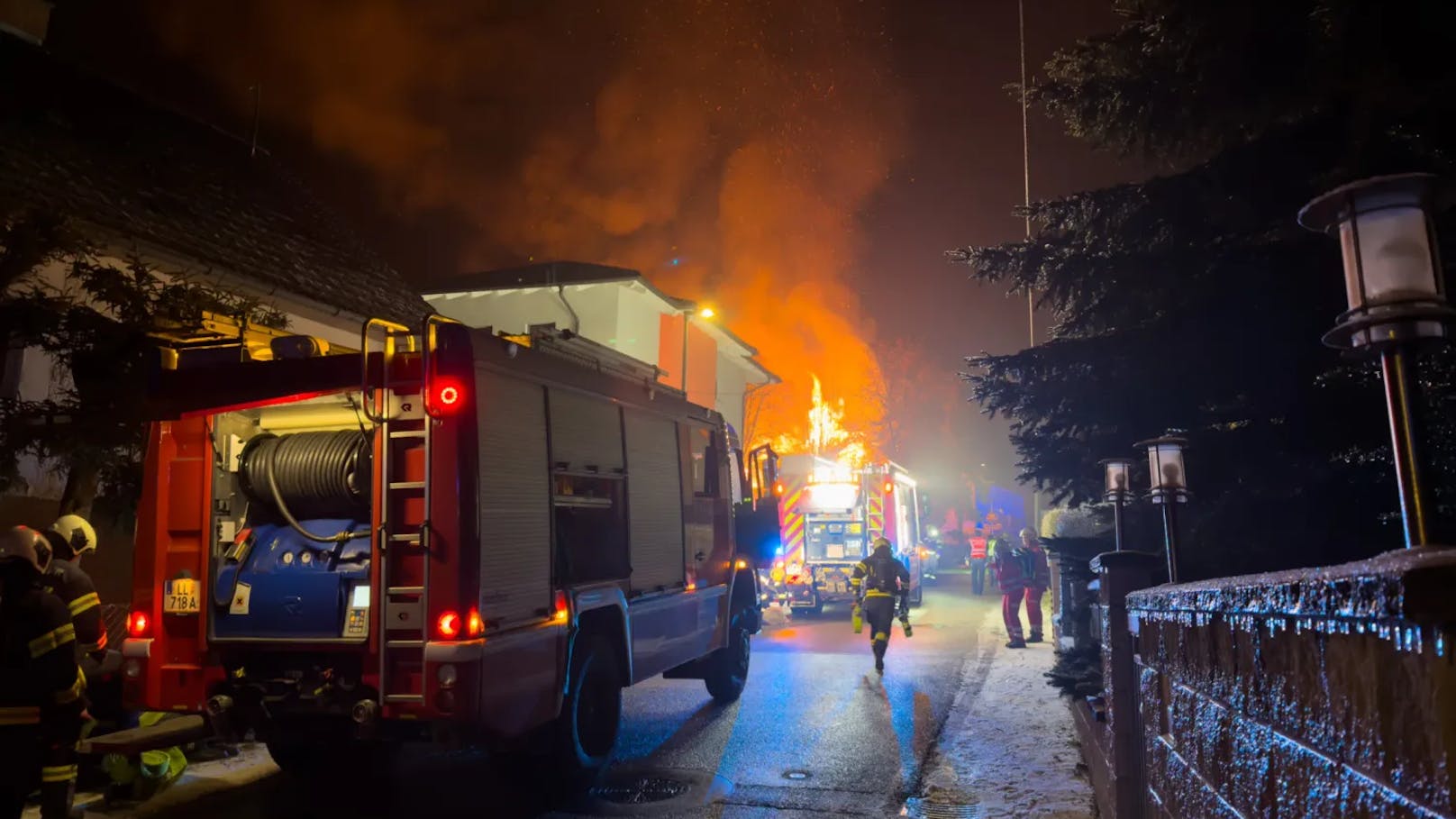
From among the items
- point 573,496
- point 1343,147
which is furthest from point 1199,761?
point 1343,147

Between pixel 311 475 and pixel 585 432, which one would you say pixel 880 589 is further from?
pixel 311 475

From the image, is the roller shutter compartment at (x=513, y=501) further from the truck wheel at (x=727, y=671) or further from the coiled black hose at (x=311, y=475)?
the truck wheel at (x=727, y=671)

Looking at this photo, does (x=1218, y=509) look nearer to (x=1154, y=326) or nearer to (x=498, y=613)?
(x=1154, y=326)

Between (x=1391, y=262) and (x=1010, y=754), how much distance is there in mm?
5330

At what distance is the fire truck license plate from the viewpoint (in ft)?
17.6

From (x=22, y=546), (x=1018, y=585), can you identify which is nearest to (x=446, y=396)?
(x=22, y=546)

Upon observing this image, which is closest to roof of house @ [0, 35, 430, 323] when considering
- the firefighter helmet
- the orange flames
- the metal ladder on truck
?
the firefighter helmet

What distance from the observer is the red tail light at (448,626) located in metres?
4.76

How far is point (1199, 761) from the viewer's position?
7.95ft

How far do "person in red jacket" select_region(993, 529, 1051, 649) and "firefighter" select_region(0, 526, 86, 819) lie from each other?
11.5 metres

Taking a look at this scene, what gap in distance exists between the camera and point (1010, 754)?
679cm

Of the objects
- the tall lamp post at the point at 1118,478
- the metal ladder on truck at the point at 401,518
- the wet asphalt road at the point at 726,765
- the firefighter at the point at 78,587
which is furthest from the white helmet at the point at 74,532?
the tall lamp post at the point at 1118,478

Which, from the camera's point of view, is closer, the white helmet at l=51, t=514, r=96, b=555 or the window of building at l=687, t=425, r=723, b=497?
the white helmet at l=51, t=514, r=96, b=555

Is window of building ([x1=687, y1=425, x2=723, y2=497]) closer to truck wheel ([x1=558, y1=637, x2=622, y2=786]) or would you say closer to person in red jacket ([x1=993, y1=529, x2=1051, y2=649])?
truck wheel ([x1=558, y1=637, x2=622, y2=786])
